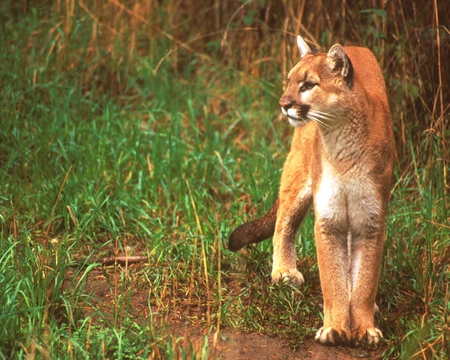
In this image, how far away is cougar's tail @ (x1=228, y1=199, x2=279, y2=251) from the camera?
15.6 ft

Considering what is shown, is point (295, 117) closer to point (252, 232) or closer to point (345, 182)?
point (345, 182)

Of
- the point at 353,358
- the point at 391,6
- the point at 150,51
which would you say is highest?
the point at 391,6

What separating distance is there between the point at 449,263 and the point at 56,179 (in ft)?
9.21

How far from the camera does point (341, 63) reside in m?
4.20

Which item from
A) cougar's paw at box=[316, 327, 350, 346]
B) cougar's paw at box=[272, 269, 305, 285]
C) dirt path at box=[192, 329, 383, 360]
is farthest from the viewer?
cougar's paw at box=[272, 269, 305, 285]

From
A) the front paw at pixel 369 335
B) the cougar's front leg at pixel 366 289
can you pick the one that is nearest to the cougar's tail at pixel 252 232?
the cougar's front leg at pixel 366 289

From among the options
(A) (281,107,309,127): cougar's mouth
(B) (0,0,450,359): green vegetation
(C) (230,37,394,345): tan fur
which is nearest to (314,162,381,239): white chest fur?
(C) (230,37,394,345): tan fur

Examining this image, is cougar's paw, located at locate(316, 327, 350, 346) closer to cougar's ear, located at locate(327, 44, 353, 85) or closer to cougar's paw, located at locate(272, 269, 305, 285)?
cougar's paw, located at locate(272, 269, 305, 285)

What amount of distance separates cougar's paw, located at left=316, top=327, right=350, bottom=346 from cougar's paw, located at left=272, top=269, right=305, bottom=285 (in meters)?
0.57

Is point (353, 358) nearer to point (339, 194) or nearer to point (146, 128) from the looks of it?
point (339, 194)

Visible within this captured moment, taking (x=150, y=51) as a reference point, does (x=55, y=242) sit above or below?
below

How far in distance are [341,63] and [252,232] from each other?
1.23 metres

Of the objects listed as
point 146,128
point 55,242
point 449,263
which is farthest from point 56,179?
point 449,263

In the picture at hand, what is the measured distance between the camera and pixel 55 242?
4988mm
